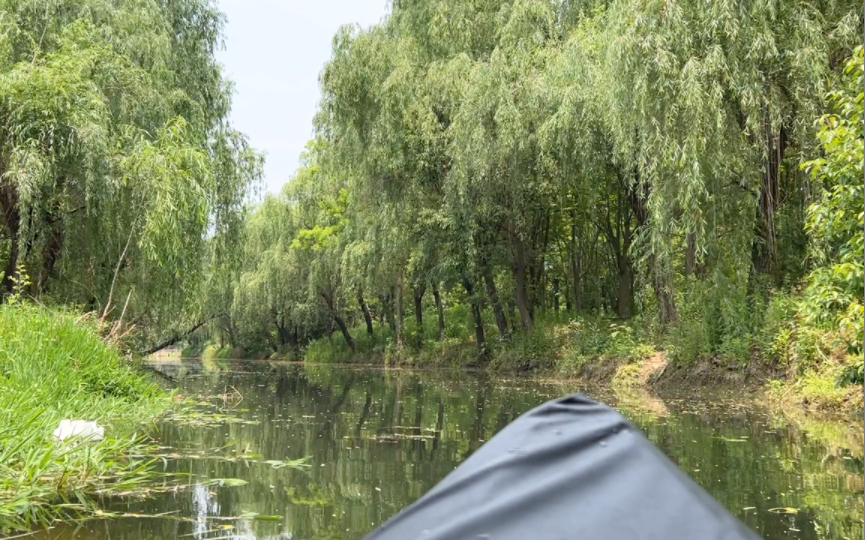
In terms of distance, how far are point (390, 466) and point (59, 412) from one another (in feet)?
7.92

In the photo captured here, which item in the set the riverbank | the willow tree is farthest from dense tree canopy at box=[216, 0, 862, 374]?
the riverbank

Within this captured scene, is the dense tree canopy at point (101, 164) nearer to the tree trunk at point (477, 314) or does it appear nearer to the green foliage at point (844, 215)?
the green foliage at point (844, 215)

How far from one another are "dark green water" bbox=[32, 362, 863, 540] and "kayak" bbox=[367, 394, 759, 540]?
2558 millimetres

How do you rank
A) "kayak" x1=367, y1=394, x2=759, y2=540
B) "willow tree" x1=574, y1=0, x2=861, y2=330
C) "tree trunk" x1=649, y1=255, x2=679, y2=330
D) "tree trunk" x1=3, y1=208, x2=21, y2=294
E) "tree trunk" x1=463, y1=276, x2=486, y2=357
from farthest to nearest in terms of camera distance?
1. "tree trunk" x1=463, y1=276, x2=486, y2=357
2. "tree trunk" x1=649, y1=255, x2=679, y2=330
3. "tree trunk" x1=3, y1=208, x2=21, y2=294
4. "willow tree" x1=574, y1=0, x2=861, y2=330
5. "kayak" x1=367, y1=394, x2=759, y2=540

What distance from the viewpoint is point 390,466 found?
5383mm

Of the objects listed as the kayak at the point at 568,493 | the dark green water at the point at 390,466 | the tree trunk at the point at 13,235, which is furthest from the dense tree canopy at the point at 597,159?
the tree trunk at the point at 13,235

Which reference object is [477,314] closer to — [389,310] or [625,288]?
[625,288]

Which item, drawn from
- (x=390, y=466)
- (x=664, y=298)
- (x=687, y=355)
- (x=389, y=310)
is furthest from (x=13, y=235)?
(x=389, y=310)

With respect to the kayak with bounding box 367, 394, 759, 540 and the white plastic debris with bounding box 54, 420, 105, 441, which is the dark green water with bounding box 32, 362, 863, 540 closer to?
the white plastic debris with bounding box 54, 420, 105, 441

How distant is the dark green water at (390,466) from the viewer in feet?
12.2

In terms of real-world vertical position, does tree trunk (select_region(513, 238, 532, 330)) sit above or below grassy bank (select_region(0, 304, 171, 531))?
above

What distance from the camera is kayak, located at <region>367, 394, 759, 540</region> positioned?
3.56 feet

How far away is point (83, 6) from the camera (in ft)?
34.7

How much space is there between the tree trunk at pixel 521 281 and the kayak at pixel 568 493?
55.2 ft
